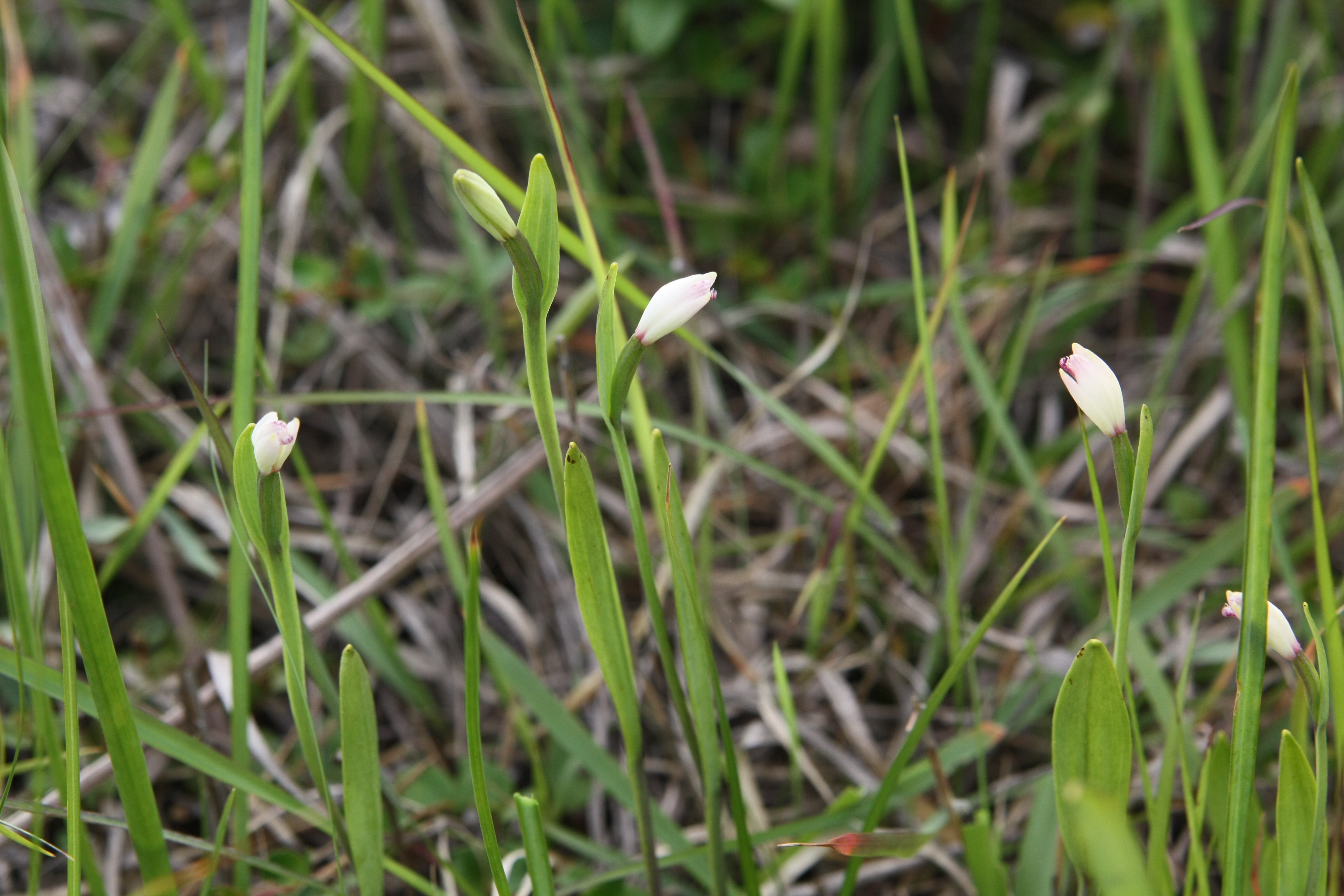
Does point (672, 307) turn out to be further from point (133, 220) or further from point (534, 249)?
point (133, 220)

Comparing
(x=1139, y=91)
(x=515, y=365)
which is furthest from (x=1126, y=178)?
(x=515, y=365)

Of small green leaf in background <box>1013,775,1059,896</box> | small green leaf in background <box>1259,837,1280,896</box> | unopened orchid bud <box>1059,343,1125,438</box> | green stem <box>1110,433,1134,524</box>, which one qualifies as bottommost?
small green leaf in background <box>1013,775,1059,896</box>

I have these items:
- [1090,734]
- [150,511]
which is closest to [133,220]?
[150,511]

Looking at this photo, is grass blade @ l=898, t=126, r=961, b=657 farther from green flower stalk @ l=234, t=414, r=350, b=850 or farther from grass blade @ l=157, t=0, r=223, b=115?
grass blade @ l=157, t=0, r=223, b=115

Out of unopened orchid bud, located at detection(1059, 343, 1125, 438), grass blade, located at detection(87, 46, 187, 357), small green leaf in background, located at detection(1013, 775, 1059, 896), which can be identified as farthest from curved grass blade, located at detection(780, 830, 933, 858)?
grass blade, located at detection(87, 46, 187, 357)

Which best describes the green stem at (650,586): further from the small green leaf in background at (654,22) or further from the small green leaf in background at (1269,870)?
the small green leaf in background at (654,22)

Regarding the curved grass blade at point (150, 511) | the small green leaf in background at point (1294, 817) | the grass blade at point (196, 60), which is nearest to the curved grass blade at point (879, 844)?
the small green leaf in background at point (1294, 817)

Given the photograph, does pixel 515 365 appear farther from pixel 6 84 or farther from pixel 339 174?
pixel 6 84
